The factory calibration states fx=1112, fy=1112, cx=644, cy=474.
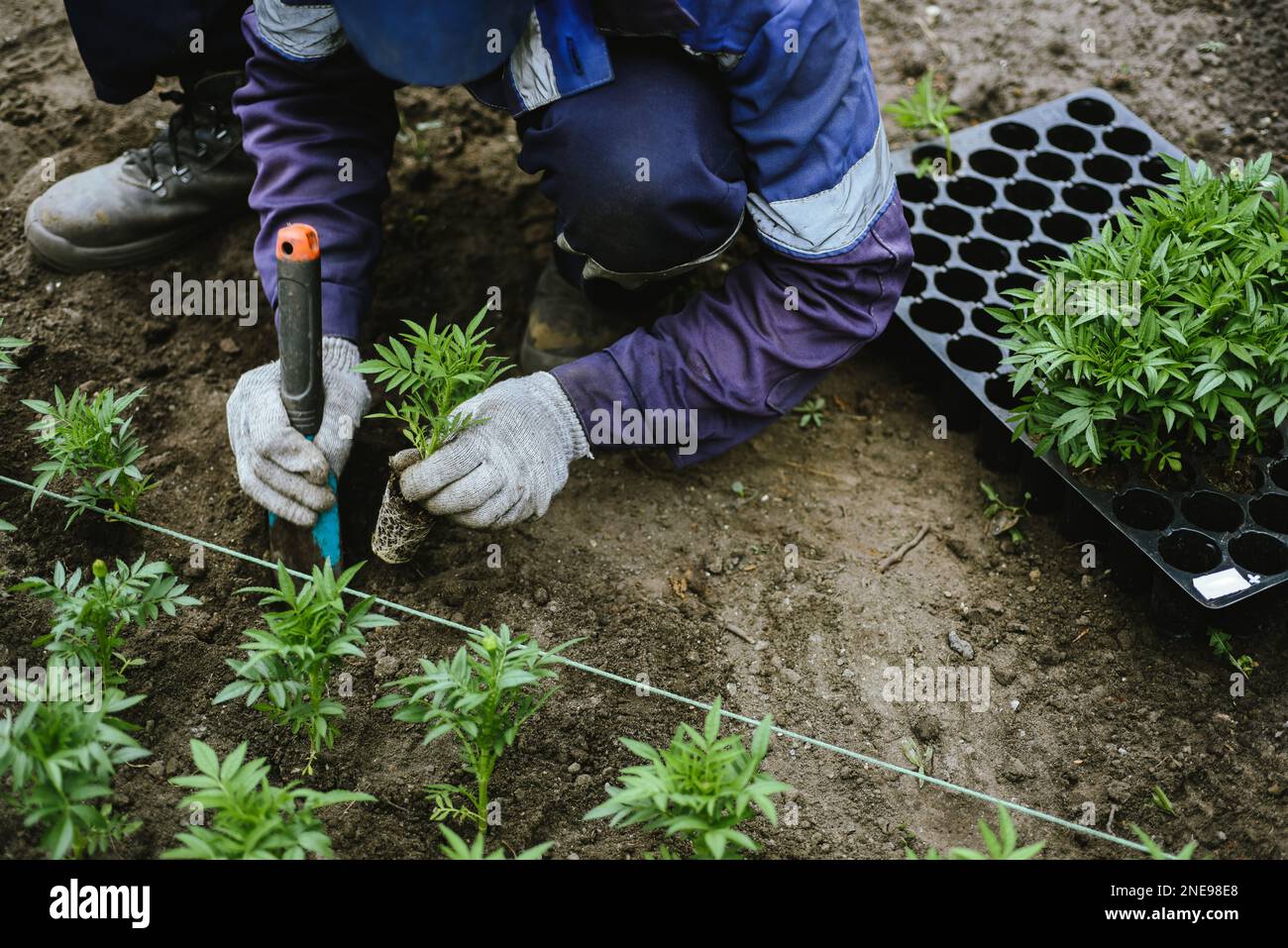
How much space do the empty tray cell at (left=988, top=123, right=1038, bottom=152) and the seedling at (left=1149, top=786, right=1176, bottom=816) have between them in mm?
1968

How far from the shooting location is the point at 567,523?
2.72m

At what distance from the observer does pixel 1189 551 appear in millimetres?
2572

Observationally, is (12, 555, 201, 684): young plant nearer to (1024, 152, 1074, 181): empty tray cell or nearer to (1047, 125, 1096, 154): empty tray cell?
(1024, 152, 1074, 181): empty tray cell

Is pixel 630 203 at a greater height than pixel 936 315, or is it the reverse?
pixel 630 203

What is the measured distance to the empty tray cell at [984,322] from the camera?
296 centimetres

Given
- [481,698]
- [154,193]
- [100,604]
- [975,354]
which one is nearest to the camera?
[481,698]

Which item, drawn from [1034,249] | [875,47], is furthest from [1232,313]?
[875,47]

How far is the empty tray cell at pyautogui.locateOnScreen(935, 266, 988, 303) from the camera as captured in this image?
3074 millimetres

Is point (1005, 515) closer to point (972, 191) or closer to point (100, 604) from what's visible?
point (972, 191)

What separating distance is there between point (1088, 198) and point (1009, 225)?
28 cm

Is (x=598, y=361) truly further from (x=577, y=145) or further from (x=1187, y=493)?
(x=1187, y=493)

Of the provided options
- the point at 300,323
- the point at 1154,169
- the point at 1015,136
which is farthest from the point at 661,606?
the point at 1154,169

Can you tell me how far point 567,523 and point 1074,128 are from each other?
202 cm

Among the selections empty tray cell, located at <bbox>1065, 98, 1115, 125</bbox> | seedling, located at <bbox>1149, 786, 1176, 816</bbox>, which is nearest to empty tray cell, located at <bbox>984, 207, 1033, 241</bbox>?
empty tray cell, located at <bbox>1065, 98, 1115, 125</bbox>
